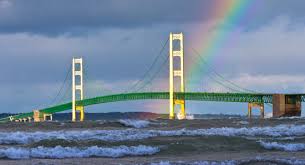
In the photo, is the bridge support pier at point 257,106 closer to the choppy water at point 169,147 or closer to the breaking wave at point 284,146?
the choppy water at point 169,147

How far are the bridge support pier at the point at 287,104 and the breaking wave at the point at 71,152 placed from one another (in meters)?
55.1

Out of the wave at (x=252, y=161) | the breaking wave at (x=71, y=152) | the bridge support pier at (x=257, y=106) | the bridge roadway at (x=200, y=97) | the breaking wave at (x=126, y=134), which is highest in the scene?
the bridge roadway at (x=200, y=97)

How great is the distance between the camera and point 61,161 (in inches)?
905

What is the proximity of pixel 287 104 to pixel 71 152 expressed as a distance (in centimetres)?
5992

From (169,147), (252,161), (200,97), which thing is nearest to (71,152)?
(169,147)

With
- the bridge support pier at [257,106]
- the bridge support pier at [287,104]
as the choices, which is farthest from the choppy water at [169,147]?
the bridge support pier at [257,106]

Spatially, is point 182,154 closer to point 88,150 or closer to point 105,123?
point 88,150

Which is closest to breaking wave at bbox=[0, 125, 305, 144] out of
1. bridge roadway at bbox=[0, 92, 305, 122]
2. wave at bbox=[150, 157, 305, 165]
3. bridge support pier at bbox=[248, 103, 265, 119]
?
wave at bbox=[150, 157, 305, 165]

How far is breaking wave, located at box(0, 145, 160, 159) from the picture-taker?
2423 centimetres

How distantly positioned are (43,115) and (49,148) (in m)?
82.6

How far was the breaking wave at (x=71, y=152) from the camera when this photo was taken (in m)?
24.2

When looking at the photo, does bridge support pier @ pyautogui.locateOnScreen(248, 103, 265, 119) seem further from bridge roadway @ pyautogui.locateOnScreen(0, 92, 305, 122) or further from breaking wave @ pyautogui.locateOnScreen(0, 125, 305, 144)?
breaking wave @ pyautogui.locateOnScreen(0, 125, 305, 144)

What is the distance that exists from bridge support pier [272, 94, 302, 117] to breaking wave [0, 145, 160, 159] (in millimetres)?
55078

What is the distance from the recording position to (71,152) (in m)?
25.0
